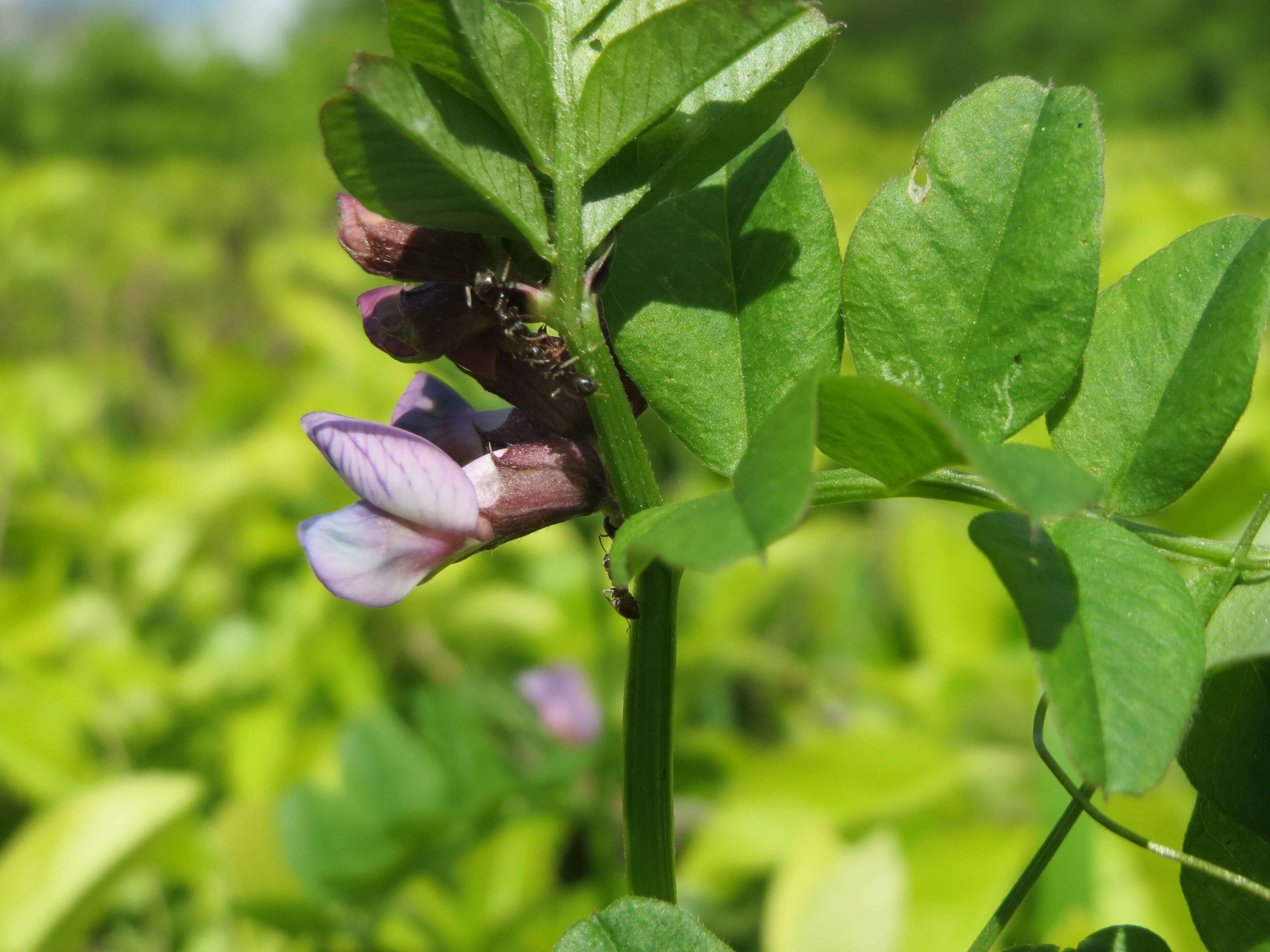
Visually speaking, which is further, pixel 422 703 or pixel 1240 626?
pixel 422 703

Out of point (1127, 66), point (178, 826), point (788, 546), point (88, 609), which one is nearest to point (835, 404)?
point (178, 826)

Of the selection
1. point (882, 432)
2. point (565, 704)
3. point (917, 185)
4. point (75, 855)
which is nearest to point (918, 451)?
point (882, 432)

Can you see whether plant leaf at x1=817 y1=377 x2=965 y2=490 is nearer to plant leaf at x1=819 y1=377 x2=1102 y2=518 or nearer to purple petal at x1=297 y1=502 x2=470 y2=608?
plant leaf at x1=819 y1=377 x2=1102 y2=518

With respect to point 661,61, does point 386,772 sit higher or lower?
lower

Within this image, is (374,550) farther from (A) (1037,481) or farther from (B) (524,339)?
(A) (1037,481)

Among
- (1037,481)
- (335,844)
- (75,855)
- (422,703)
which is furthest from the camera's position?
(422,703)
